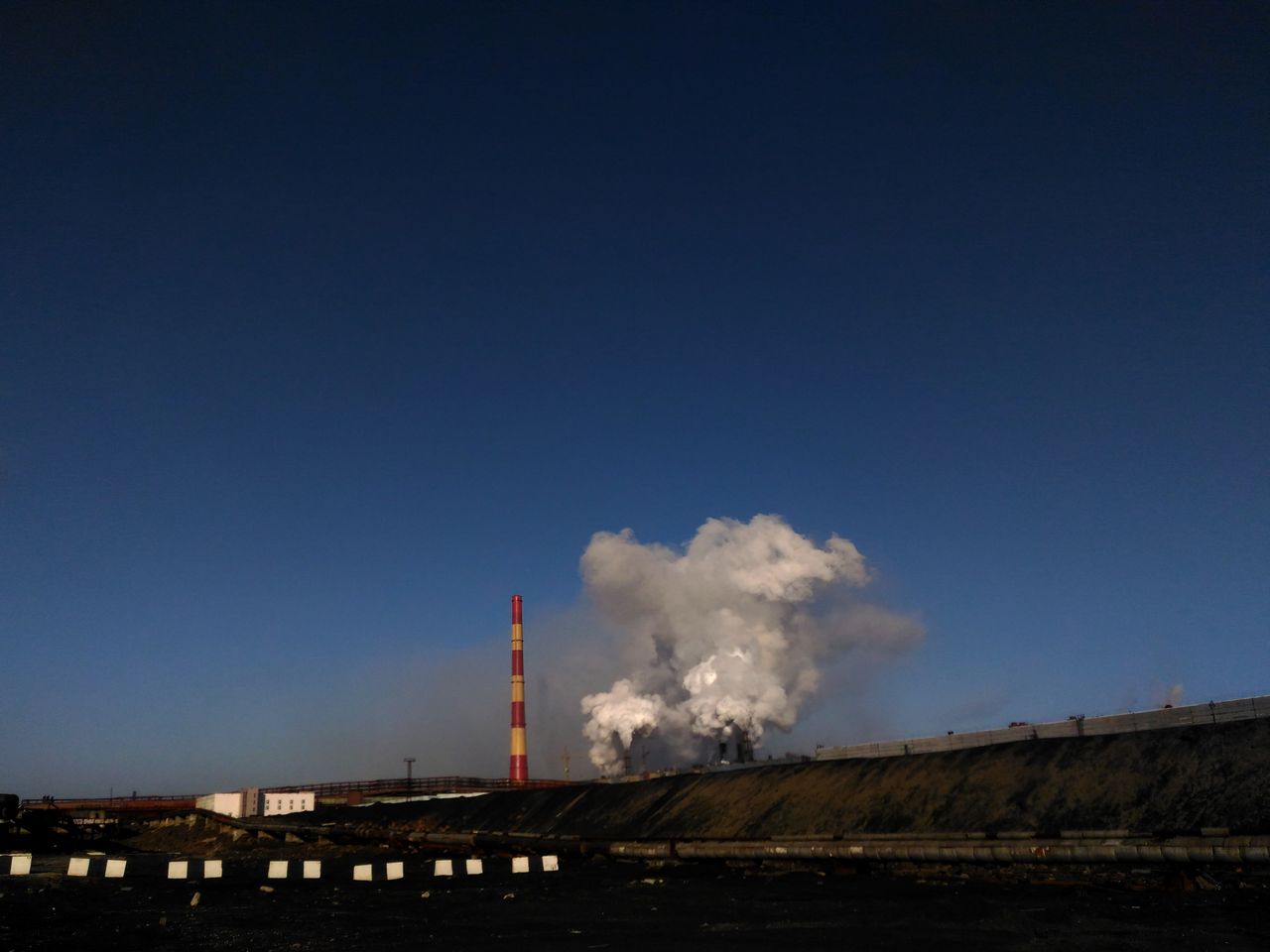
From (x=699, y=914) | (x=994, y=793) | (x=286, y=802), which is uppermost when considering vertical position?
(x=994, y=793)

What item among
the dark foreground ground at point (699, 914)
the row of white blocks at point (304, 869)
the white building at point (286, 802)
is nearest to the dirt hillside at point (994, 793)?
the dark foreground ground at point (699, 914)

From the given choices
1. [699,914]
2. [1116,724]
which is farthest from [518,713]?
[699,914]

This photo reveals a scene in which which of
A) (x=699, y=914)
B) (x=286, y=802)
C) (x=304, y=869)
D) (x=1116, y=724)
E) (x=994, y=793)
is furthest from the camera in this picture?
(x=286, y=802)

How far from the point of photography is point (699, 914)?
14.0 m

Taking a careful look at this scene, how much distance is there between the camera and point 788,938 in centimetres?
1150

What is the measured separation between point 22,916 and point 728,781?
1767 cm

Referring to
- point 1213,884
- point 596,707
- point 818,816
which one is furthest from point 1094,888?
point 596,707

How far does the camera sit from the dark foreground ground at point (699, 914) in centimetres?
1121

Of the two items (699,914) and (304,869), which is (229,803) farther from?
(699,914)

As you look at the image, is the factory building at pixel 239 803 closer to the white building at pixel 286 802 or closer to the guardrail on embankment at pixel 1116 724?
the white building at pixel 286 802

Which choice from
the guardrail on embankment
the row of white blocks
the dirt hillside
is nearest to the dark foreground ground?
the dirt hillside

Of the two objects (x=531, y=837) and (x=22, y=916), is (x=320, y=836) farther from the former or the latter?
(x=22, y=916)

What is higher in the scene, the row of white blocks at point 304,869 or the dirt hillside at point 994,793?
the dirt hillside at point 994,793

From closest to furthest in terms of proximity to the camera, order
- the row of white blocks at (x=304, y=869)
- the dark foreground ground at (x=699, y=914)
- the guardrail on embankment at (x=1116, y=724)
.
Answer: the dark foreground ground at (x=699, y=914), the row of white blocks at (x=304, y=869), the guardrail on embankment at (x=1116, y=724)
